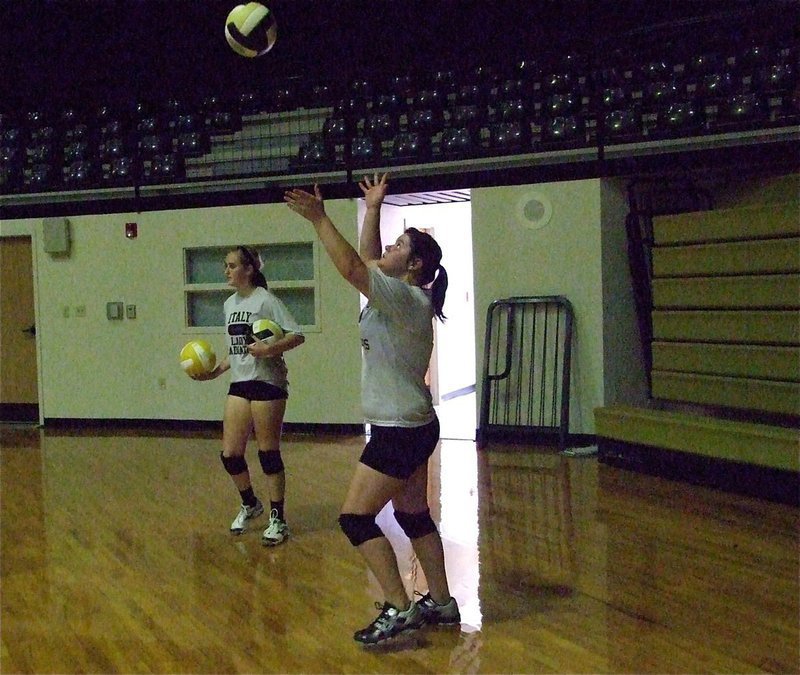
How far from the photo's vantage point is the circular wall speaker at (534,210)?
7.23 meters

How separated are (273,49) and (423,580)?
28.5ft

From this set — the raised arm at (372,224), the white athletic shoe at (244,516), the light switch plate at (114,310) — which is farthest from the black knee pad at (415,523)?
the light switch plate at (114,310)

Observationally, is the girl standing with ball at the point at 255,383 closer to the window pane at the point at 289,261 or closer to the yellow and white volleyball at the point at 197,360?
the yellow and white volleyball at the point at 197,360

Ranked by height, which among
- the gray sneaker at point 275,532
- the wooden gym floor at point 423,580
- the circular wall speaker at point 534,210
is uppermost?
the circular wall speaker at point 534,210

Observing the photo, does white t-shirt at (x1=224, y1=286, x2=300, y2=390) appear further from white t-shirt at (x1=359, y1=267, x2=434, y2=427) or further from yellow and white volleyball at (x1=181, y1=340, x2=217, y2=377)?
white t-shirt at (x1=359, y1=267, x2=434, y2=427)

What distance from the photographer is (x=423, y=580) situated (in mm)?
3826

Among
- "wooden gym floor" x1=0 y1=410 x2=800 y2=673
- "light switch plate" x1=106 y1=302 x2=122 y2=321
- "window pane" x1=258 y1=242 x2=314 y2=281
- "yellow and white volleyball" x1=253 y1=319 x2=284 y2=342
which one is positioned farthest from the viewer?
"light switch plate" x1=106 y1=302 x2=122 y2=321

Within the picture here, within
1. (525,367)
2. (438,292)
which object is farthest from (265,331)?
(525,367)

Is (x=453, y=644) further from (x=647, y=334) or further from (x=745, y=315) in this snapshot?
(x=647, y=334)

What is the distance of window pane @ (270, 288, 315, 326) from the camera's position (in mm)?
8320

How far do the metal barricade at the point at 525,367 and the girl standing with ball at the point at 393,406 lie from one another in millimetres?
4088

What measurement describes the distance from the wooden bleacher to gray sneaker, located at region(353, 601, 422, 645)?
284 centimetres

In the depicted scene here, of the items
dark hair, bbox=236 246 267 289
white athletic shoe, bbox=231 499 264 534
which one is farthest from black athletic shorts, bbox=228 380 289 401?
white athletic shoe, bbox=231 499 264 534

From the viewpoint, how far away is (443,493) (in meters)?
5.53
